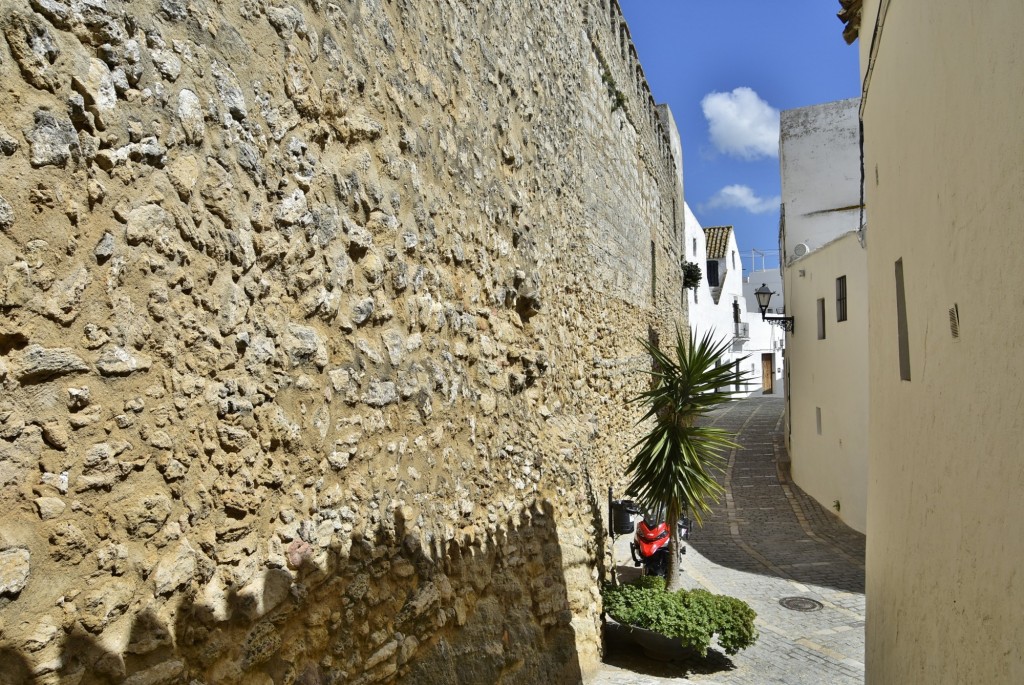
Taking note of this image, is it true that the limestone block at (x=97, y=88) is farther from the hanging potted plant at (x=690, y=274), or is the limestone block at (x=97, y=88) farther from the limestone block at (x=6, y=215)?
the hanging potted plant at (x=690, y=274)

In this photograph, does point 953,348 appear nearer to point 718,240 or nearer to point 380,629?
point 380,629

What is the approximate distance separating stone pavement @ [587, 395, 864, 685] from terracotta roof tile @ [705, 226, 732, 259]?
1373 centimetres

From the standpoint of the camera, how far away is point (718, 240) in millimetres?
30375

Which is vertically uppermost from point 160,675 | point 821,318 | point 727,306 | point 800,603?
point 727,306

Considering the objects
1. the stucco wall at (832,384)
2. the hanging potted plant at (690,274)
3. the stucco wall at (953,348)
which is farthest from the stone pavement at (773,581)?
the hanging potted plant at (690,274)

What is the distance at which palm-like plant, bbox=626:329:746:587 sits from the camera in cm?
752

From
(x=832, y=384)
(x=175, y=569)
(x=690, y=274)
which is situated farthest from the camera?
(x=690, y=274)

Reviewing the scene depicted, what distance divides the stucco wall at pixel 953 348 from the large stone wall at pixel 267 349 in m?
2.18

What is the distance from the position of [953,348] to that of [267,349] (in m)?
2.73

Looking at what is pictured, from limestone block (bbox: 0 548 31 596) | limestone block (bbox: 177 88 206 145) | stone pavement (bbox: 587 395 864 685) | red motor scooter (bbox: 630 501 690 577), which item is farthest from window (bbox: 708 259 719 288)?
limestone block (bbox: 0 548 31 596)

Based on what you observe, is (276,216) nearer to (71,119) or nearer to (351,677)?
(71,119)

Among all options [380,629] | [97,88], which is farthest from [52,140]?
[380,629]

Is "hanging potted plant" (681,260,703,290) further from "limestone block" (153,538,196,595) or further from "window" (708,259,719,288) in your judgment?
"limestone block" (153,538,196,595)

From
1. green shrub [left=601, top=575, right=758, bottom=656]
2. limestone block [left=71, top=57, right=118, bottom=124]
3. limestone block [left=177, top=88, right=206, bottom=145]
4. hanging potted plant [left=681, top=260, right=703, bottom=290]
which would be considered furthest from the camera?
hanging potted plant [left=681, top=260, right=703, bottom=290]
